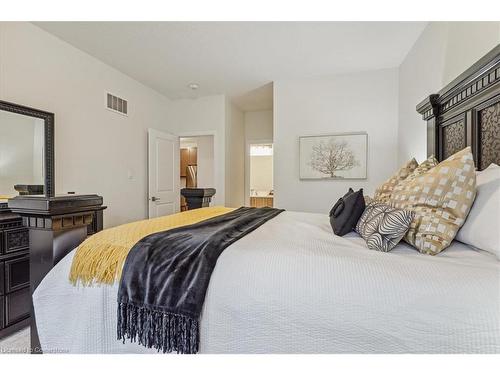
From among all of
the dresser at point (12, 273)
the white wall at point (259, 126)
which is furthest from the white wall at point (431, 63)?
the dresser at point (12, 273)

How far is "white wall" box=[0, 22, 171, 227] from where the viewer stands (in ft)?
7.91

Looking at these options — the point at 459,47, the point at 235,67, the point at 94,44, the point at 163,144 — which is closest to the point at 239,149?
the point at 163,144

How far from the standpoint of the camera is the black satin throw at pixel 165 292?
0.98 metres

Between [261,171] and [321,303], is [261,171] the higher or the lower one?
the higher one

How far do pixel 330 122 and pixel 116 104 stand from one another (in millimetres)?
2941

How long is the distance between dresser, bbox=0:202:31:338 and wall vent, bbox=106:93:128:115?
1849mm

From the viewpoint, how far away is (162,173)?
4.45 m

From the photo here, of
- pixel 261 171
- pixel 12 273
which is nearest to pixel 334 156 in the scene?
pixel 12 273

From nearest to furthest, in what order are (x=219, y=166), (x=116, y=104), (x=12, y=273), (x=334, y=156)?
(x=12, y=273)
(x=116, y=104)
(x=334, y=156)
(x=219, y=166)

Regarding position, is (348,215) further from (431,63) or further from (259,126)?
(259,126)

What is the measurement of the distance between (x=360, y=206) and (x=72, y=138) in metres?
3.02

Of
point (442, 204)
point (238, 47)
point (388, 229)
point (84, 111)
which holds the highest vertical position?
point (238, 47)
